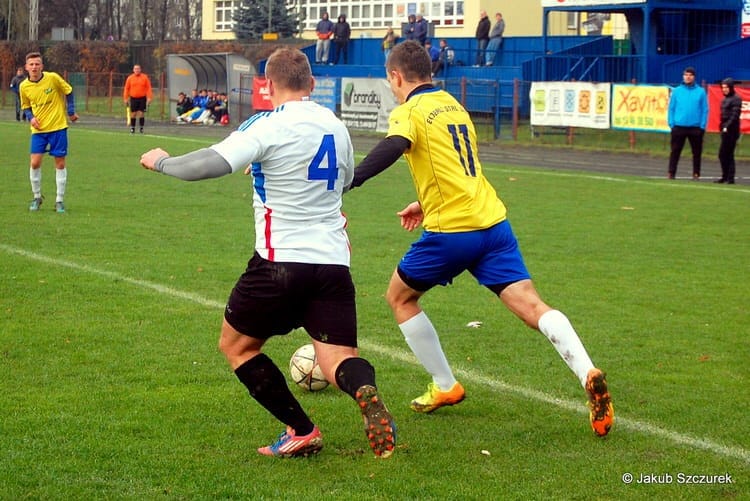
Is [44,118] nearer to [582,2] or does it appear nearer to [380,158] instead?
[380,158]

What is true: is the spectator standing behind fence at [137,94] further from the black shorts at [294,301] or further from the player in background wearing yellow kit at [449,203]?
the black shorts at [294,301]

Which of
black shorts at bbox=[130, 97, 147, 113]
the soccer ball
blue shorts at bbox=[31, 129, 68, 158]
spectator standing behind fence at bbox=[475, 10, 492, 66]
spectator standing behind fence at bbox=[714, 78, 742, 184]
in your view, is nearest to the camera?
the soccer ball

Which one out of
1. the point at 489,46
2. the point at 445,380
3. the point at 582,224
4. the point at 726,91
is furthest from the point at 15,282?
the point at 489,46

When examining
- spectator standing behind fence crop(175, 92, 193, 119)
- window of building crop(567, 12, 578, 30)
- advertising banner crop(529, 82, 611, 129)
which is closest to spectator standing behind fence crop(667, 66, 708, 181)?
advertising banner crop(529, 82, 611, 129)

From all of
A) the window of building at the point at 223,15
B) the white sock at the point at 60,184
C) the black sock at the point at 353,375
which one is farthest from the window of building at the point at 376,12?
the black sock at the point at 353,375

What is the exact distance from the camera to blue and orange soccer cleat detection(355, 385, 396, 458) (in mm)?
4812

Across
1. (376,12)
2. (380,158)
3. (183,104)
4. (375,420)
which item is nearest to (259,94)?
(183,104)

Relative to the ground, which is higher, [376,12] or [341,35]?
[376,12]

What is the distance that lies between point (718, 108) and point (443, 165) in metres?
21.8

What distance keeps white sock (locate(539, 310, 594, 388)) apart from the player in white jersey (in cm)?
103

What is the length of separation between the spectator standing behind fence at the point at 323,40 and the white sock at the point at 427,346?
38.1 meters

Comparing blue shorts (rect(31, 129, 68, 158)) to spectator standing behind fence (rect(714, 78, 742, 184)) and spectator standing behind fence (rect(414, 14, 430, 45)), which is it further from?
spectator standing behind fence (rect(414, 14, 430, 45))

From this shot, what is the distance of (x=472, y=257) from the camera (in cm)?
572

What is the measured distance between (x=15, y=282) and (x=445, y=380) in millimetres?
4803
